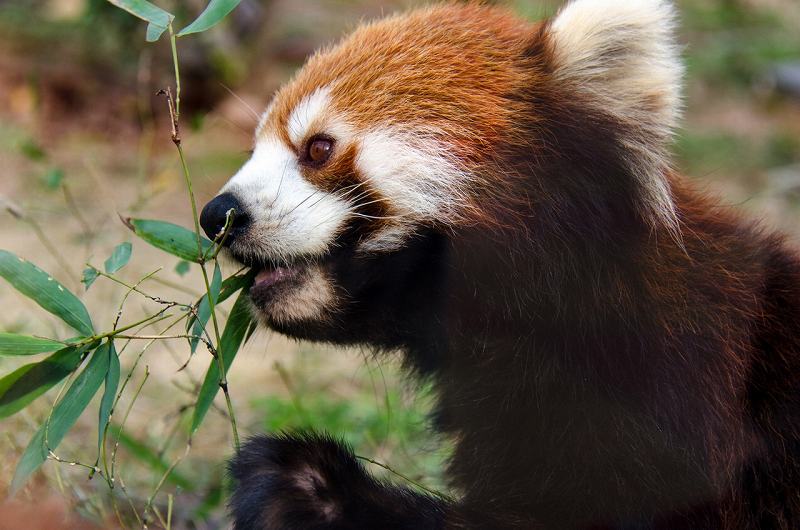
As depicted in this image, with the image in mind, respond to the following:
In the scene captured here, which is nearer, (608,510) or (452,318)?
(608,510)

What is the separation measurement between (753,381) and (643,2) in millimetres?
992

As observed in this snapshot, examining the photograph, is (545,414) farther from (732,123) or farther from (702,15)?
(702,15)

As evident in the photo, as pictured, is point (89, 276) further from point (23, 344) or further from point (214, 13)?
point (214, 13)

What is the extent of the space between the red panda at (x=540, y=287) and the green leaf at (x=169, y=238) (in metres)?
0.25

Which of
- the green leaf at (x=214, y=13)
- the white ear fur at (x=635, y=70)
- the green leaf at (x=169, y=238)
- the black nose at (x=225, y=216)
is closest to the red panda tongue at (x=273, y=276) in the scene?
the black nose at (x=225, y=216)

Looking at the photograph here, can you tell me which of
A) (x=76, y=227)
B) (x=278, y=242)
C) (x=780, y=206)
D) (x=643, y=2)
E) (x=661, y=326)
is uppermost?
(x=643, y=2)

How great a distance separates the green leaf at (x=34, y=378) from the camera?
2.43m

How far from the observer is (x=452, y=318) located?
2469 millimetres

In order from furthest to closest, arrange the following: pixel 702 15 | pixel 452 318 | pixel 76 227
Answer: pixel 702 15 → pixel 76 227 → pixel 452 318

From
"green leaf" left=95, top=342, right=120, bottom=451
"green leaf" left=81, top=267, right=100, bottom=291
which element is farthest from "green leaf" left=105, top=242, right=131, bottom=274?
"green leaf" left=95, top=342, right=120, bottom=451

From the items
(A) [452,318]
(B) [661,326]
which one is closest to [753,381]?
(B) [661,326]

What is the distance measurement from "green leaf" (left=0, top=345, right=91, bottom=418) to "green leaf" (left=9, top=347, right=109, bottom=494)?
0.14 ft

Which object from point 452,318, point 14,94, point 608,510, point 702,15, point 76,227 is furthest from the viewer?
point 702,15

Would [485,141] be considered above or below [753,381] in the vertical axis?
above
